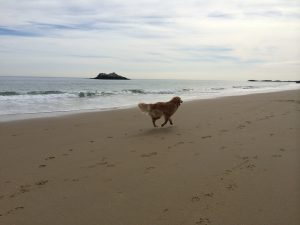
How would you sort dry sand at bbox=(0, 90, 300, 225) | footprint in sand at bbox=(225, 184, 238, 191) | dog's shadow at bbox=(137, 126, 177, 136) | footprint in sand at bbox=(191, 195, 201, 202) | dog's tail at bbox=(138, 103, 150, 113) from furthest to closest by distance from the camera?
dog's tail at bbox=(138, 103, 150, 113) < dog's shadow at bbox=(137, 126, 177, 136) < footprint in sand at bbox=(225, 184, 238, 191) < footprint in sand at bbox=(191, 195, 201, 202) < dry sand at bbox=(0, 90, 300, 225)

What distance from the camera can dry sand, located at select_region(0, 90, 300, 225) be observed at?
9.93 ft

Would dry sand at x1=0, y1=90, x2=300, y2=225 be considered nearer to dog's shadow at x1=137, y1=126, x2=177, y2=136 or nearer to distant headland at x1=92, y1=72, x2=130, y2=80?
dog's shadow at x1=137, y1=126, x2=177, y2=136

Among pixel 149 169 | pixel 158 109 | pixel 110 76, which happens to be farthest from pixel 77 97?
pixel 110 76

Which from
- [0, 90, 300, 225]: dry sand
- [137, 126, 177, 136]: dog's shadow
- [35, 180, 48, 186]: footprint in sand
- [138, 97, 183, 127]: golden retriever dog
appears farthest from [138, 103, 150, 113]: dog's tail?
[35, 180, 48, 186]: footprint in sand

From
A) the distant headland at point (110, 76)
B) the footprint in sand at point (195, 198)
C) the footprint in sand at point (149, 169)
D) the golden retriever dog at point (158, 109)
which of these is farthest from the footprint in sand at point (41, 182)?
the distant headland at point (110, 76)

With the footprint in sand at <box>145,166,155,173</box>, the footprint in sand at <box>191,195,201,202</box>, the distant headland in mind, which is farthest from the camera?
the distant headland

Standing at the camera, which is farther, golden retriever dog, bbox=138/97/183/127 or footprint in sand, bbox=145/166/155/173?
golden retriever dog, bbox=138/97/183/127

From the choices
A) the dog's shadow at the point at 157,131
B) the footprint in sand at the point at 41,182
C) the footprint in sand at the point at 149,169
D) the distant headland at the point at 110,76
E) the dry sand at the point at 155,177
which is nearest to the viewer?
the dry sand at the point at 155,177

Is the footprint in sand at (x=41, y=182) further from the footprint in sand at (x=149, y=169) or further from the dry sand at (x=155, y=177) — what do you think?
the footprint in sand at (x=149, y=169)

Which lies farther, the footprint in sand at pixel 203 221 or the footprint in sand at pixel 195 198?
the footprint in sand at pixel 195 198

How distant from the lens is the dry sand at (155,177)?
3.03 meters

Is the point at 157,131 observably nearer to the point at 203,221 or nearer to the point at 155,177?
the point at 155,177

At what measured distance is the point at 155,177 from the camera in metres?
4.01

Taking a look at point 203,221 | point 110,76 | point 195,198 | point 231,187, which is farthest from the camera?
point 110,76
